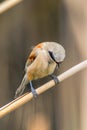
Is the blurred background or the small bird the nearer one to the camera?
the small bird

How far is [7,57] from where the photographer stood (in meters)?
1.83

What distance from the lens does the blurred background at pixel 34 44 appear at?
173cm

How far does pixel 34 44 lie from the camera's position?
71.1 inches

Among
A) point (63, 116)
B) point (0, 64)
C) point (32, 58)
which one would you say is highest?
point (0, 64)

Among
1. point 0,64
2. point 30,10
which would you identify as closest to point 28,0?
point 30,10

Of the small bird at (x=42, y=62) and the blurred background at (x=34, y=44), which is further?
the blurred background at (x=34, y=44)

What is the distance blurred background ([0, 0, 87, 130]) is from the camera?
173 centimetres

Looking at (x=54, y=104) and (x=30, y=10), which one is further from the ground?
(x=30, y=10)

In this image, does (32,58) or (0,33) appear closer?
(32,58)

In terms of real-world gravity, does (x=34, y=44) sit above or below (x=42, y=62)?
above

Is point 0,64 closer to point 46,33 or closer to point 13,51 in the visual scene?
point 13,51

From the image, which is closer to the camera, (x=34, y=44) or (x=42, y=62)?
(x=42, y=62)

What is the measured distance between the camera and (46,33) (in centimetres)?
180

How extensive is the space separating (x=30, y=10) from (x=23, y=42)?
0.43ft
